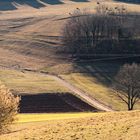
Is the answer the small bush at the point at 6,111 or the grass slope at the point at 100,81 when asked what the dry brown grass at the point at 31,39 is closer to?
the grass slope at the point at 100,81

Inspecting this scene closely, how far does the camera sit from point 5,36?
163 metres

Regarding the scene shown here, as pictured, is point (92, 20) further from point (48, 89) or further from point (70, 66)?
point (48, 89)

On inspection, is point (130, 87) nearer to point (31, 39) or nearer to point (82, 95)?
point (82, 95)

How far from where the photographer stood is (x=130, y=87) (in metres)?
86.4

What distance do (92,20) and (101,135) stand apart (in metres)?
121

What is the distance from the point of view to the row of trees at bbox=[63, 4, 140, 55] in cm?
14100

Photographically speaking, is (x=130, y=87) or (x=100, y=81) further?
(x=100, y=81)

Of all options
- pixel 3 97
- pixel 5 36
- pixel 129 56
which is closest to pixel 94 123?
pixel 3 97

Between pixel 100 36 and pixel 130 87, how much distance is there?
212 ft

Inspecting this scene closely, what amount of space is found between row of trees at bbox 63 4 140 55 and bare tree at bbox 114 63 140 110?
1850 inches

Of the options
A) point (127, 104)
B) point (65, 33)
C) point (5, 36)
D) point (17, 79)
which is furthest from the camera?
point (5, 36)

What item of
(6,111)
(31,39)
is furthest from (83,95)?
(31,39)

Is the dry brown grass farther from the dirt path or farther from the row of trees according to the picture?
the dirt path

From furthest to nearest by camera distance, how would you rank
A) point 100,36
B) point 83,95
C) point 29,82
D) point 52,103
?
point 100,36 → point 29,82 → point 83,95 → point 52,103
